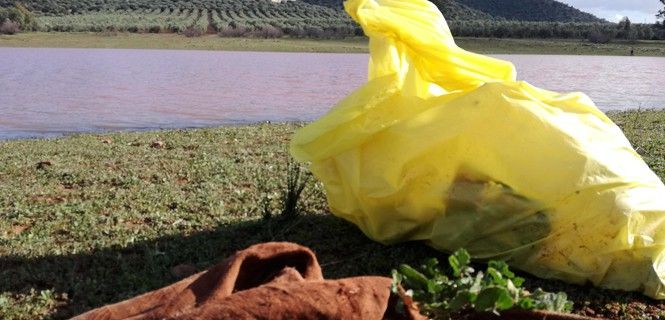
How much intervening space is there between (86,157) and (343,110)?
17.4 feet

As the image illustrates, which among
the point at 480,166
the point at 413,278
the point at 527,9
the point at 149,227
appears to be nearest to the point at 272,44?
the point at 149,227

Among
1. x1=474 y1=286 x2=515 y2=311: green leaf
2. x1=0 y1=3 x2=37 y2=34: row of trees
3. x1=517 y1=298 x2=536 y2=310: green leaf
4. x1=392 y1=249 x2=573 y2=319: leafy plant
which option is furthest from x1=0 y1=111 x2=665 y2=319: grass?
x1=0 y1=3 x2=37 y2=34: row of trees

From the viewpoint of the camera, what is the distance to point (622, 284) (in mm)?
3713

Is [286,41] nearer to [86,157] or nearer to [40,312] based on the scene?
[86,157]

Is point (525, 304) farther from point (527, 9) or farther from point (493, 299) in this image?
point (527, 9)

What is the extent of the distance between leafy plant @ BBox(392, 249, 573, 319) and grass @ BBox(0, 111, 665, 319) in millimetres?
684

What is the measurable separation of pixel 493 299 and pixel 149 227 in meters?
3.09

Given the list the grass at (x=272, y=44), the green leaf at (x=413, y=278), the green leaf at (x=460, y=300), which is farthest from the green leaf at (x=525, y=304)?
the grass at (x=272, y=44)

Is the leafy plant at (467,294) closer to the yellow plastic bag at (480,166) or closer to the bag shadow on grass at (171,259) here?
the yellow plastic bag at (480,166)

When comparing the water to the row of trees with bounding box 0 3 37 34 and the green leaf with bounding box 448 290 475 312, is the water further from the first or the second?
the row of trees with bounding box 0 3 37 34

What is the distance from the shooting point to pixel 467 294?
2781 mm

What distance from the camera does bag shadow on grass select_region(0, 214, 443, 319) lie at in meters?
3.94

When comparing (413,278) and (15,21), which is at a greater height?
(413,278)

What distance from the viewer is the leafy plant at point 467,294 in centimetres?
277
